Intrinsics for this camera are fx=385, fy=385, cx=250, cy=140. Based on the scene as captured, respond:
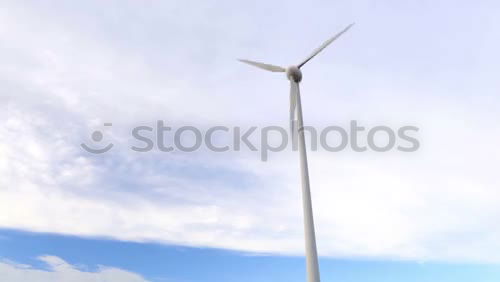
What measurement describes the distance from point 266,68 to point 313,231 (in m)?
26.8

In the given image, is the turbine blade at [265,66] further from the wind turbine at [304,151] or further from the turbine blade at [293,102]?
the turbine blade at [293,102]

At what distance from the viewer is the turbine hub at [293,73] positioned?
2042 inches

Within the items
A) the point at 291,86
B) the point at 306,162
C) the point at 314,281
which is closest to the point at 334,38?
the point at 291,86

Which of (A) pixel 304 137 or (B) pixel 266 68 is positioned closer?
(A) pixel 304 137

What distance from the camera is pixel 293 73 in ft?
170

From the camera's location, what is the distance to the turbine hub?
51.9 meters

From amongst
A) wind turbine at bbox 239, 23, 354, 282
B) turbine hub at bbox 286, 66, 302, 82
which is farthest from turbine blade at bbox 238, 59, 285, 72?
turbine hub at bbox 286, 66, 302, 82

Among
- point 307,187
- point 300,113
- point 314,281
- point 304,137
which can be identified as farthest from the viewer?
point 300,113

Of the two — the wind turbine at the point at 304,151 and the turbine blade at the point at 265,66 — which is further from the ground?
the turbine blade at the point at 265,66

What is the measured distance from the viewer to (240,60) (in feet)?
188

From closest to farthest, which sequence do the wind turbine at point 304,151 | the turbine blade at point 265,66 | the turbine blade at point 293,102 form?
the wind turbine at point 304,151
the turbine blade at point 293,102
the turbine blade at point 265,66

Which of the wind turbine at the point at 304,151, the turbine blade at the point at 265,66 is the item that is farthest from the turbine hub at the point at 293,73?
the turbine blade at the point at 265,66

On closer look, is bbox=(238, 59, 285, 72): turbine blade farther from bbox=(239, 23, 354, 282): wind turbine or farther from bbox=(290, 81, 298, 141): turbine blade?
bbox=(290, 81, 298, 141): turbine blade

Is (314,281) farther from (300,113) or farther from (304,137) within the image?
(300,113)
